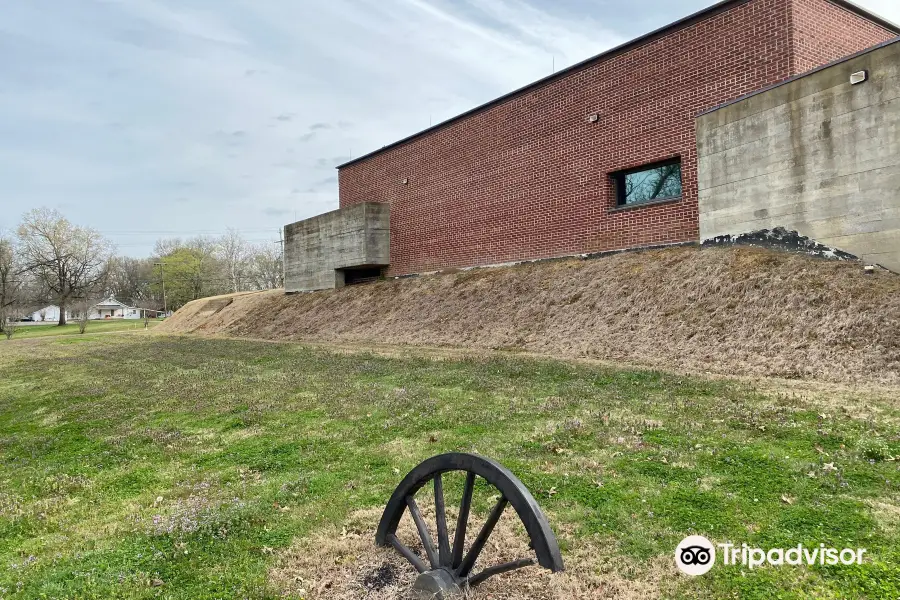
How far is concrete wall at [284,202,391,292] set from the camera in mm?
25172

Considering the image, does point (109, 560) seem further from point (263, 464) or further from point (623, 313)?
point (623, 313)

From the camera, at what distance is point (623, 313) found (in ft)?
40.4

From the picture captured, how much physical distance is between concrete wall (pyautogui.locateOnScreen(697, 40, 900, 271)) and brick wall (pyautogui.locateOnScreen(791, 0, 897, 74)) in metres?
1.86

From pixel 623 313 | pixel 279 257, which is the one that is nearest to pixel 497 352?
pixel 623 313

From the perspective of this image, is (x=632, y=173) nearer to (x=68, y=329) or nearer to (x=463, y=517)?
(x=463, y=517)

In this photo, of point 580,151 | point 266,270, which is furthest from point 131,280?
point 580,151

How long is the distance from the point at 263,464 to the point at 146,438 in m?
2.32

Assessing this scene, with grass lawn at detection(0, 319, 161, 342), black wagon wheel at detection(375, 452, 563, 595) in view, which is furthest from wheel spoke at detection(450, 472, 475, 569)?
grass lawn at detection(0, 319, 161, 342)

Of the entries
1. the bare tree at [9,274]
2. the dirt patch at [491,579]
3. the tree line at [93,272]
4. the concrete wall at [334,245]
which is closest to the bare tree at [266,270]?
the tree line at [93,272]

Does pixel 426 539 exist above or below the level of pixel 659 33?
below

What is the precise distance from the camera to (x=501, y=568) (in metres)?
2.64

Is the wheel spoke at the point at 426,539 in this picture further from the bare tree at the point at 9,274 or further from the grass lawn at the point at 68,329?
the bare tree at the point at 9,274

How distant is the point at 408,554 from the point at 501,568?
2.58 feet

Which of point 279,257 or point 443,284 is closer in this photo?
point 443,284
